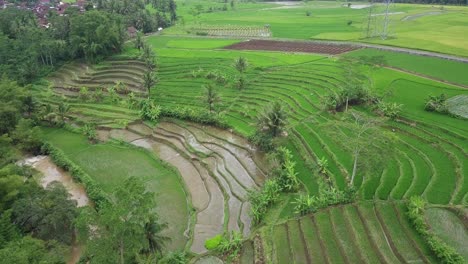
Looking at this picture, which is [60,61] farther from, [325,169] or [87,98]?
[325,169]

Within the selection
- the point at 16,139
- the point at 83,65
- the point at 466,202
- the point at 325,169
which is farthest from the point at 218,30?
the point at 466,202

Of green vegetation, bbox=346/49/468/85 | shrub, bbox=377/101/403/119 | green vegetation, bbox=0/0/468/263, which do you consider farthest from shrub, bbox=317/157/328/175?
green vegetation, bbox=346/49/468/85

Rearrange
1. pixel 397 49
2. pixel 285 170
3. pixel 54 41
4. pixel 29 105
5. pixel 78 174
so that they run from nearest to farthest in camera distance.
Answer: pixel 285 170 → pixel 78 174 → pixel 29 105 → pixel 397 49 → pixel 54 41

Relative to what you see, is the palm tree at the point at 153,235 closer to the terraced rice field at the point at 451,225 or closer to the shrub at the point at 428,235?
the shrub at the point at 428,235

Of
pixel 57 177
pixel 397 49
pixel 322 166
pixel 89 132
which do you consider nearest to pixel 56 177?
pixel 57 177

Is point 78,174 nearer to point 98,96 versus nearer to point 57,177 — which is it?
point 57,177

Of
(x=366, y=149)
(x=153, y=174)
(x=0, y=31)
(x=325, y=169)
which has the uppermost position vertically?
(x=0, y=31)
